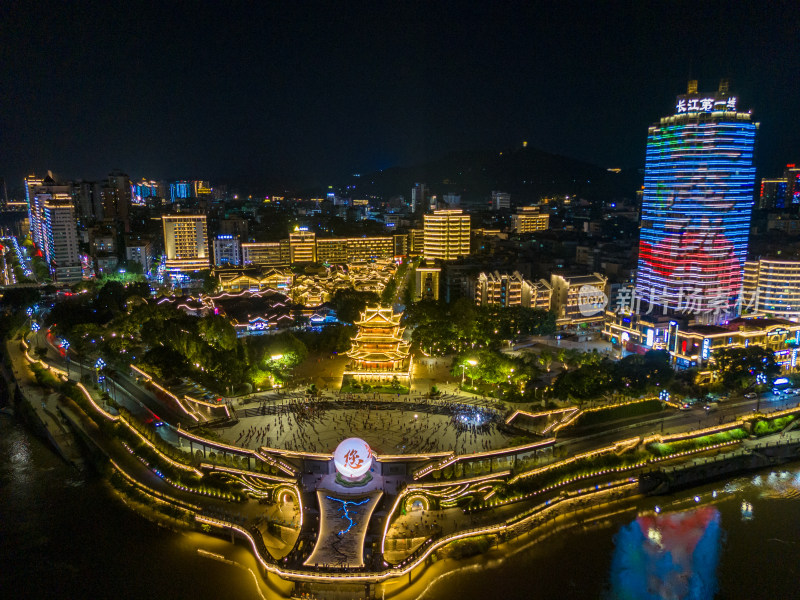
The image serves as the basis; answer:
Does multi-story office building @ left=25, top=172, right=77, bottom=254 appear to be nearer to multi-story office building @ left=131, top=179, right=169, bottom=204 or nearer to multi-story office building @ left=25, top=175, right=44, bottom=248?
multi-story office building @ left=25, top=175, right=44, bottom=248

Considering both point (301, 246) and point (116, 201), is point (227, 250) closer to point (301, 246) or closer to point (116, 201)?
point (301, 246)

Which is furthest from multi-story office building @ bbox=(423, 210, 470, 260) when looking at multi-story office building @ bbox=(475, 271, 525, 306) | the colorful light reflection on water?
the colorful light reflection on water

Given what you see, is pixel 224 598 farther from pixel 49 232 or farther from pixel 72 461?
pixel 49 232

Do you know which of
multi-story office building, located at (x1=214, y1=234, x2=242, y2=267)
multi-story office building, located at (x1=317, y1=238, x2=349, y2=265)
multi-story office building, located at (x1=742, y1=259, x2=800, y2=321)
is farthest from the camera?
multi-story office building, located at (x1=317, y1=238, x2=349, y2=265)

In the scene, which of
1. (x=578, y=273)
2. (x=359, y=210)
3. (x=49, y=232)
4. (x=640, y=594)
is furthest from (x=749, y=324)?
(x=359, y=210)

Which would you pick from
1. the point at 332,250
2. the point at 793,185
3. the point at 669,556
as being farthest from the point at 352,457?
the point at 793,185

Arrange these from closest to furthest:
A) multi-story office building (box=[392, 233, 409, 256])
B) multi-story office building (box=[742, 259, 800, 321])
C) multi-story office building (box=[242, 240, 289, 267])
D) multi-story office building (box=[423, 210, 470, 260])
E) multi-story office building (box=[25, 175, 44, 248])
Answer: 1. multi-story office building (box=[742, 259, 800, 321])
2. multi-story office building (box=[423, 210, 470, 260])
3. multi-story office building (box=[242, 240, 289, 267])
4. multi-story office building (box=[25, 175, 44, 248])
5. multi-story office building (box=[392, 233, 409, 256])
